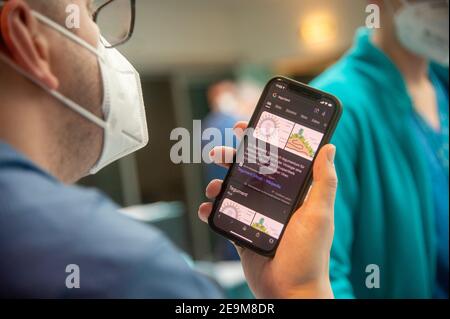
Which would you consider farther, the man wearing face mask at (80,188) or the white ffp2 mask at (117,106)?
the white ffp2 mask at (117,106)

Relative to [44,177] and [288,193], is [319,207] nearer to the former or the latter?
[288,193]

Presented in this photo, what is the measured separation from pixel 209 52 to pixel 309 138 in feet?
11.4

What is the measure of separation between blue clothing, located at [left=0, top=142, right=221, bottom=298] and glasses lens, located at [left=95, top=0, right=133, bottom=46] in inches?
8.6

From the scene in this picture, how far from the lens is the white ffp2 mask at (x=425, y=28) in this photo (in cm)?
91

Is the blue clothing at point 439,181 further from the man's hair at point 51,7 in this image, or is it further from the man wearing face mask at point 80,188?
the man's hair at point 51,7

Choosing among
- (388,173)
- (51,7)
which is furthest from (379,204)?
(51,7)

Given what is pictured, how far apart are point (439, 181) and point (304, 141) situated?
0.37 meters

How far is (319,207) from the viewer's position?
58 centimetres

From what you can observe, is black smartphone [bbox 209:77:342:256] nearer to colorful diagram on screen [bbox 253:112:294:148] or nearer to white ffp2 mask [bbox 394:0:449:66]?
colorful diagram on screen [bbox 253:112:294:148]

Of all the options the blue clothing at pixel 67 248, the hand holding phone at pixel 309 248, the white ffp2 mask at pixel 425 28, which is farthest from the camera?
the white ffp2 mask at pixel 425 28

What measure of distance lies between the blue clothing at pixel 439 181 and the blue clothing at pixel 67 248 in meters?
0.53

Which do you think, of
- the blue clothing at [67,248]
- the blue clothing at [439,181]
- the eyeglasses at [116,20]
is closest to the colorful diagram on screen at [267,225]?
the blue clothing at [67,248]

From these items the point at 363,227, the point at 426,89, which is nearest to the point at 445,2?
the point at 426,89
